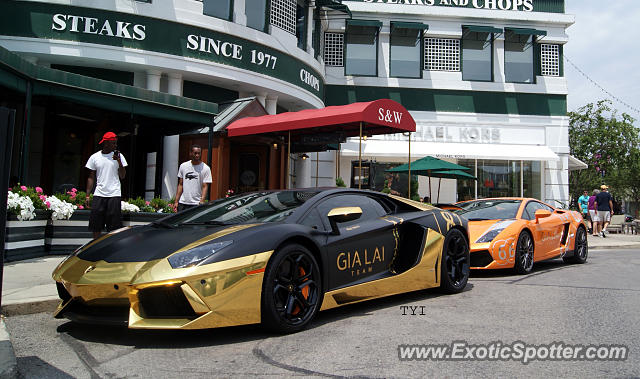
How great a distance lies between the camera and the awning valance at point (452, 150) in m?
20.1

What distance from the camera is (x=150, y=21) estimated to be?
13.5 m

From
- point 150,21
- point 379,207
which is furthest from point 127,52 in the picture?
point 379,207

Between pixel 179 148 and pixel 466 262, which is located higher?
pixel 179 148

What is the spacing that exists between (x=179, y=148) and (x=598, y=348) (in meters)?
12.1

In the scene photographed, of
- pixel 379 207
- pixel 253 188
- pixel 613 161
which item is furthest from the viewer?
pixel 613 161

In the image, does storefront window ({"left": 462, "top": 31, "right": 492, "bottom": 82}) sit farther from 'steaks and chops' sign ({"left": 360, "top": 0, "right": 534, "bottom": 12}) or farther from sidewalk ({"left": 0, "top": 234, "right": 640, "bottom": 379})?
sidewalk ({"left": 0, "top": 234, "right": 640, "bottom": 379})

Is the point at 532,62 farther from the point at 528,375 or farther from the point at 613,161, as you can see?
the point at 528,375

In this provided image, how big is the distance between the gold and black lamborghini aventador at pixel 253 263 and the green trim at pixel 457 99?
55.2 ft

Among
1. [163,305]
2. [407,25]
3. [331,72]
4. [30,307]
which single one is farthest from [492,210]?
[407,25]

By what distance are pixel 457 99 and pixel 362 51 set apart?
14.7 feet

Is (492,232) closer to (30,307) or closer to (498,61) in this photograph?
(30,307)

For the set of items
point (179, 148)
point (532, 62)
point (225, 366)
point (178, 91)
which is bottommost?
point (225, 366)

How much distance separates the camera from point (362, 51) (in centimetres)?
2188
